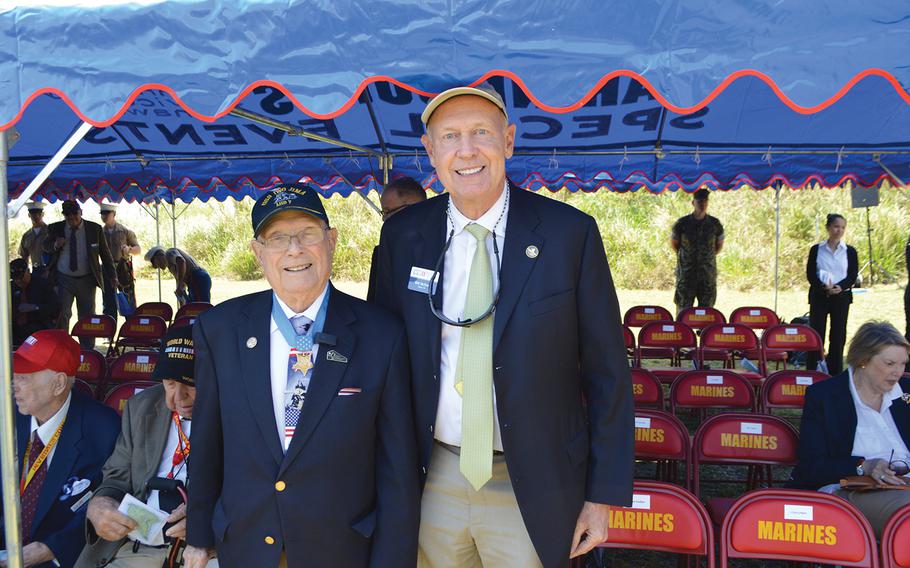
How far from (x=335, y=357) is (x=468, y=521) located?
1.94 feet

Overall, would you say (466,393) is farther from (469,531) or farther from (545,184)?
(545,184)

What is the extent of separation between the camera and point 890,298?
15.6 m

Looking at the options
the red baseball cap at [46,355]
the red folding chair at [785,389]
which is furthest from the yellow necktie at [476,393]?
the red folding chair at [785,389]

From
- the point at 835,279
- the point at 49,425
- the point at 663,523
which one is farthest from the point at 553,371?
the point at 835,279

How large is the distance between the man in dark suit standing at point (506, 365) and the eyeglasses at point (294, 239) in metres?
0.27

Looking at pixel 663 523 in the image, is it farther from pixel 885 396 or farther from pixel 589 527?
pixel 885 396

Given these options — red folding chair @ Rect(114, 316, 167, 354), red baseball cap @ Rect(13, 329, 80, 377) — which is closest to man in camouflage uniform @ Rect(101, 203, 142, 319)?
red folding chair @ Rect(114, 316, 167, 354)

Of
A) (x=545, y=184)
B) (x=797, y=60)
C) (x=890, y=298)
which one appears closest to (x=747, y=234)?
(x=890, y=298)

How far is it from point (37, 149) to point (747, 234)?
57.2 ft

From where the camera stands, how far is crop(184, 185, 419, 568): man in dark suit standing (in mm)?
1870

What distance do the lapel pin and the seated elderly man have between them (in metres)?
1.07

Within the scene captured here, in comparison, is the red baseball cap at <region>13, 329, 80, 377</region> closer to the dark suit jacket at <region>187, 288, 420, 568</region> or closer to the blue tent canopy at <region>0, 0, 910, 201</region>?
the blue tent canopy at <region>0, 0, 910, 201</region>

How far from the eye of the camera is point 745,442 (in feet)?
12.5

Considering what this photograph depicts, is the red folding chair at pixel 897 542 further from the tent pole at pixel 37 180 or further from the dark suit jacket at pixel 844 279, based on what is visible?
the dark suit jacket at pixel 844 279
